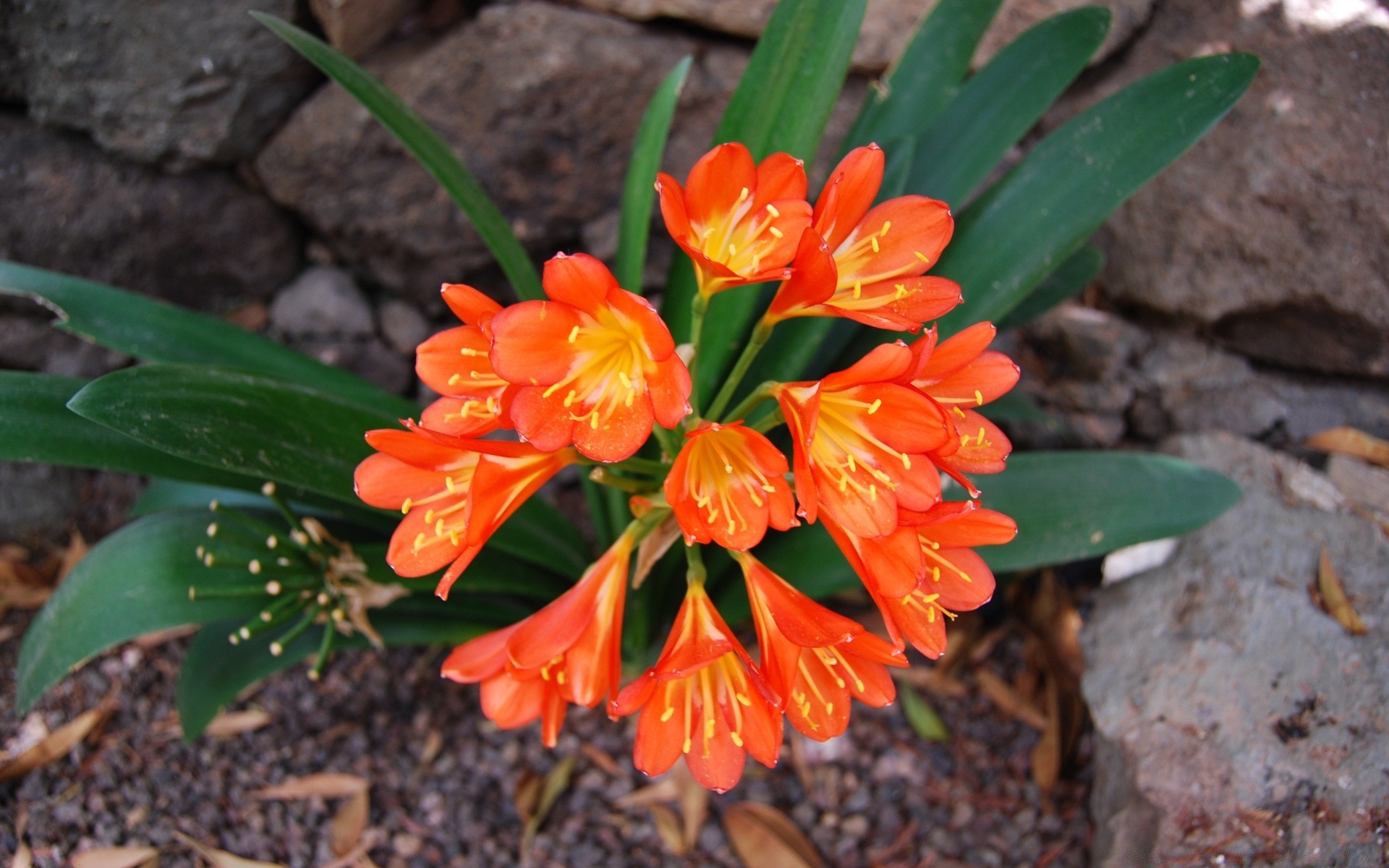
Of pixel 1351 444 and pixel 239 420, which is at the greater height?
pixel 1351 444

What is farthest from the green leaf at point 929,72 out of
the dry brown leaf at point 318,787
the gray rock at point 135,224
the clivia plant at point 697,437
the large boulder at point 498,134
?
the dry brown leaf at point 318,787

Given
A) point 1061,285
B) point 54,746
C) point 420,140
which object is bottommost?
point 54,746

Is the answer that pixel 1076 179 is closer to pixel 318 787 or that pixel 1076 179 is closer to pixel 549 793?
pixel 549 793

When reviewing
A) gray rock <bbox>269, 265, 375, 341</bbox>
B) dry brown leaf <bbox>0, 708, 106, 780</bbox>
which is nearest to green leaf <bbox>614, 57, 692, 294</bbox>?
gray rock <bbox>269, 265, 375, 341</bbox>

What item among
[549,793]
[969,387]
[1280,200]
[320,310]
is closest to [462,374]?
[969,387]

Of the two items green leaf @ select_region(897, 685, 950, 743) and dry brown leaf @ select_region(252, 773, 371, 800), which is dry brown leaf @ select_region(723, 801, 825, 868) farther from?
dry brown leaf @ select_region(252, 773, 371, 800)

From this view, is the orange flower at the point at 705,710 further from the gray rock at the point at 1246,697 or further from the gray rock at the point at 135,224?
the gray rock at the point at 135,224
